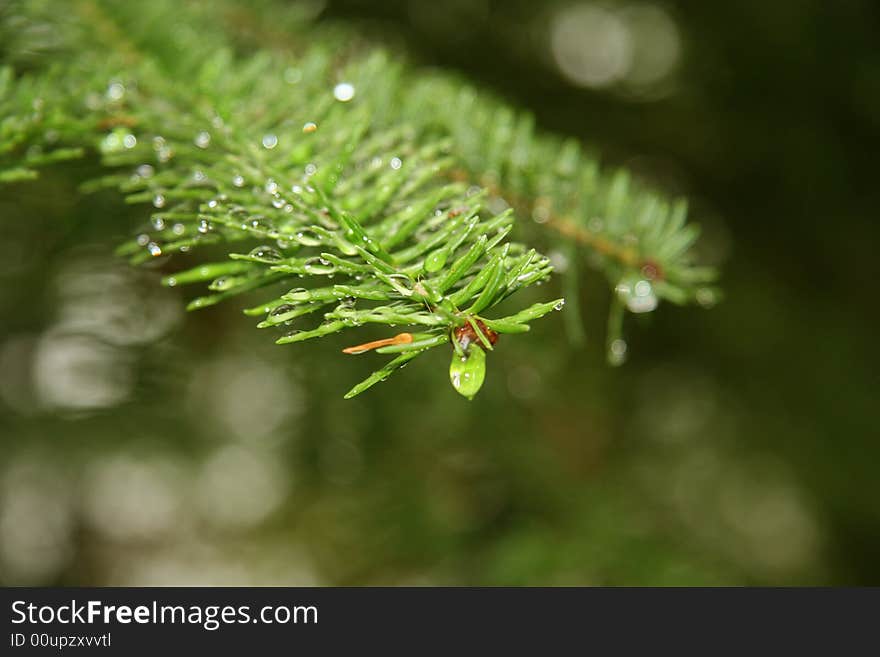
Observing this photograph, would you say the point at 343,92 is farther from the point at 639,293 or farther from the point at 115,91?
the point at 639,293

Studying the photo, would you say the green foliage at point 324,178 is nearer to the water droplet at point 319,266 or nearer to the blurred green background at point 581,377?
the water droplet at point 319,266

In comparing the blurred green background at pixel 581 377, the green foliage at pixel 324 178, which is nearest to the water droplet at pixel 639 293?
the green foliage at pixel 324 178

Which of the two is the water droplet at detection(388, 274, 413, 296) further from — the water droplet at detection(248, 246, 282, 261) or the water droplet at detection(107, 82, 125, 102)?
the water droplet at detection(107, 82, 125, 102)

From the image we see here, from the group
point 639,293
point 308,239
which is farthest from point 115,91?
point 639,293

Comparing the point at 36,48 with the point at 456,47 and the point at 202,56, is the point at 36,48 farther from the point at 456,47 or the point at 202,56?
the point at 456,47

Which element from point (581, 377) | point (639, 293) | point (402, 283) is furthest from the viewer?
point (581, 377)
